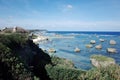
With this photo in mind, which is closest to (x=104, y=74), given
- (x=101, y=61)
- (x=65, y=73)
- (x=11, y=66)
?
(x=65, y=73)

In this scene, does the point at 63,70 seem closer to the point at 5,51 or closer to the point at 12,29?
the point at 5,51

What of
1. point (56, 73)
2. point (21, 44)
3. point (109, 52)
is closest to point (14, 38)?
point (21, 44)

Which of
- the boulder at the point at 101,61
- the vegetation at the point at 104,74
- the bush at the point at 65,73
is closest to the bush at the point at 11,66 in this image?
the bush at the point at 65,73

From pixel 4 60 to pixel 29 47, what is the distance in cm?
851

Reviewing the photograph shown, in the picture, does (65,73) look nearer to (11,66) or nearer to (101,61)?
(11,66)

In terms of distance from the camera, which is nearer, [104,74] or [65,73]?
[104,74]

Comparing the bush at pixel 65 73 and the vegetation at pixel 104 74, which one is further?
the bush at pixel 65 73

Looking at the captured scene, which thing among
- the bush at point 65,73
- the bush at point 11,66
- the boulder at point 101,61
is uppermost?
the bush at point 11,66

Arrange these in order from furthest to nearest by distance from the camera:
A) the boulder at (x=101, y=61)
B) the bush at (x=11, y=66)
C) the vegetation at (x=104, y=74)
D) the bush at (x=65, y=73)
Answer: the boulder at (x=101, y=61), the bush at (x=65, y=73), the vegetation at (x=104, y=74), the bush at (x=11, y=66)

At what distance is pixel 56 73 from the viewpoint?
23766 mm

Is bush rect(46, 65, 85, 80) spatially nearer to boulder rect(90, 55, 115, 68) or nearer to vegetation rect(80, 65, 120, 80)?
vegetation rect(80, 65, 120, 80)


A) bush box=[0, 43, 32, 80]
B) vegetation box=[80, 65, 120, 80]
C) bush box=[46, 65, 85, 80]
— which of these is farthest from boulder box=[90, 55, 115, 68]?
bush box=[0, 43, 32, 80]

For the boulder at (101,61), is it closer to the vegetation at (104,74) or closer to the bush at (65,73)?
the vegetation at (104,74)

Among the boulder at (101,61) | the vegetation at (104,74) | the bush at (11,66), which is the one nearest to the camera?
the bush at (11,66)
